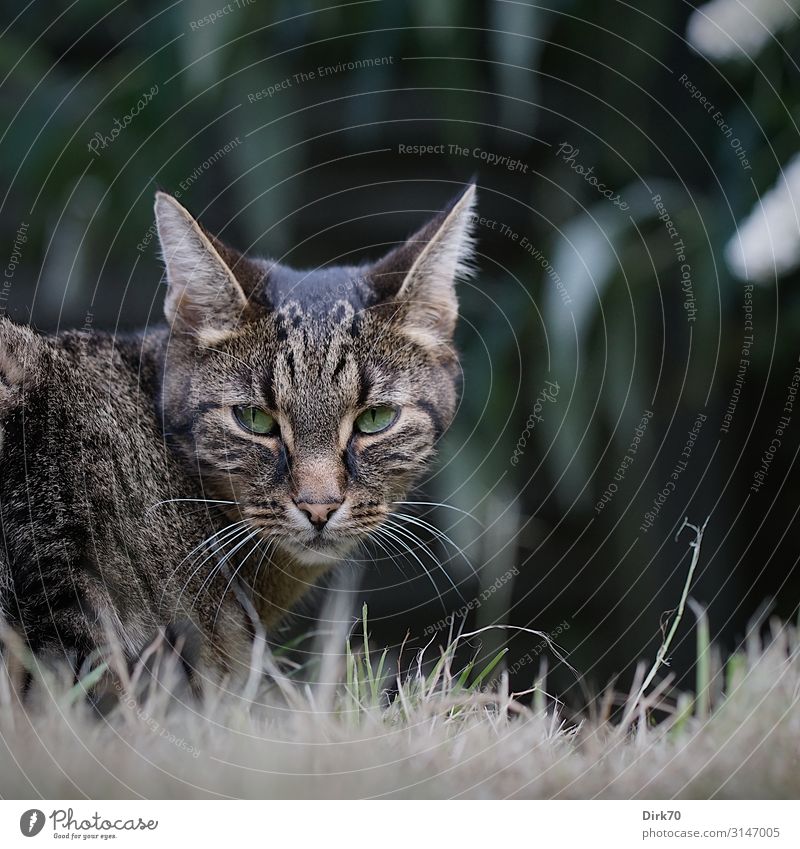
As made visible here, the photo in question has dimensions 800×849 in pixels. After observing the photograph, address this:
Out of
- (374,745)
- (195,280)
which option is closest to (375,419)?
(195,280)

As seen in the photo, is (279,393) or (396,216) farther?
(396,216)

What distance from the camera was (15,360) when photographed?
49.4 inches

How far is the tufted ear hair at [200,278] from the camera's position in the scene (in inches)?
48.6

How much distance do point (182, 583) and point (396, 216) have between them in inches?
43.9

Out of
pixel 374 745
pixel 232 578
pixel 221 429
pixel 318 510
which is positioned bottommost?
pixel 374 745

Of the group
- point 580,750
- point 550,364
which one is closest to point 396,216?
point 550,364

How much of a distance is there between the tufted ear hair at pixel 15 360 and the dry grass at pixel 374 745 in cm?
38

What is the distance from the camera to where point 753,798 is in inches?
42.1

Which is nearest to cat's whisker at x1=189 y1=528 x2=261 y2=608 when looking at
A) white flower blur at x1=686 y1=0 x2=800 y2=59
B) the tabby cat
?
the tabby cat

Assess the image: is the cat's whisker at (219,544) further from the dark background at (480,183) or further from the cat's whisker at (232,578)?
the dark background at (480,183)

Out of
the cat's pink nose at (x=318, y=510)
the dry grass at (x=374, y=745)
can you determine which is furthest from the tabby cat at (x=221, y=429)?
the dry grass at (x=374, y=745)

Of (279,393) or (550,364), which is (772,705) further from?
(550,364)

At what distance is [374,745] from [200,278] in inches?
26.7

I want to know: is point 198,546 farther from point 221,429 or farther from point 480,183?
point 480,183
